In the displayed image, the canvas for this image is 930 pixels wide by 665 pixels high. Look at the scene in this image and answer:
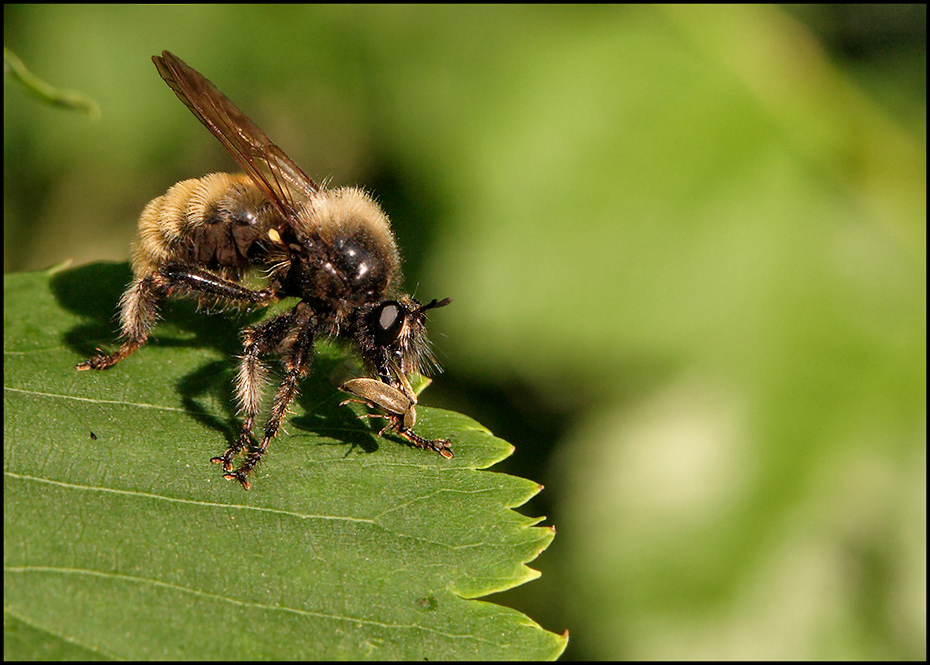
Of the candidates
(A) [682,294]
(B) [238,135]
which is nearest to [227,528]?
(B) [238,135]

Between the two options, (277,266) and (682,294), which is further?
(682,294)

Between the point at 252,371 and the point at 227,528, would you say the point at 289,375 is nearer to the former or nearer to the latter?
the point at 252,371

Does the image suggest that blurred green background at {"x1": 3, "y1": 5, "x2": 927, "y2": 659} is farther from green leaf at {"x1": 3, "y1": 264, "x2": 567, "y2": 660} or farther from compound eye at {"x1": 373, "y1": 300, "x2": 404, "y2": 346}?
green leaf at {"x1": 3, "y1": 264, "x2": 567, "y2": 660}

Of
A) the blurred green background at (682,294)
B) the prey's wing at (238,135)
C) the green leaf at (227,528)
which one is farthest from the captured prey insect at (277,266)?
the blurred green background at (682,294)

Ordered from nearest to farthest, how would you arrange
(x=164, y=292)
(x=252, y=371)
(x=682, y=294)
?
(x=252, y=371)
(x=164, y=292)
(x=682, y=294)

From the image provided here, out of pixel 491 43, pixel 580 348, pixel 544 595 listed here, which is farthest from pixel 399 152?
pixel 544 595

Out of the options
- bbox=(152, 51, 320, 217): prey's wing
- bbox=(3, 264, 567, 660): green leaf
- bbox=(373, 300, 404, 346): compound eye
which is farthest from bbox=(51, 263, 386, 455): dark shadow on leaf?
bbox=(152, 51, 320, 217): prey's wing
